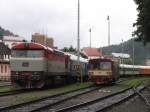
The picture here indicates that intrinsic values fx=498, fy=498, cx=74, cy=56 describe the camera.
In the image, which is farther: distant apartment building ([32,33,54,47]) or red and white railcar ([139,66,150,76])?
red and white railcar ([139,66,150,76])

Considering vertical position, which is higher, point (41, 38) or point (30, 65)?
point (41, 38)

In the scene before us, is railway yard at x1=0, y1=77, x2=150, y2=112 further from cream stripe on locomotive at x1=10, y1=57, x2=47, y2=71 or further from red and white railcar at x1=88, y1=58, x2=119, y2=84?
red and white railcar at x1=88, y1=58, x2=119, y2=84

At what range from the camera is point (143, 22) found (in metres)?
44.9

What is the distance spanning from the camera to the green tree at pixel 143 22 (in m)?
39.0

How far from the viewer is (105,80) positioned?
47.5 meters

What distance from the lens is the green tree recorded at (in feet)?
128

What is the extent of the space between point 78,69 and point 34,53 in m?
17.7

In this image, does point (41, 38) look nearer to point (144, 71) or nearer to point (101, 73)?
point (144, 71)

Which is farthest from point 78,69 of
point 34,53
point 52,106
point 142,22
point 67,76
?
point 52,106

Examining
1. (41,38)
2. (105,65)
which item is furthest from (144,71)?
(105,65)

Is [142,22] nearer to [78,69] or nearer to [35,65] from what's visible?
[78,69]

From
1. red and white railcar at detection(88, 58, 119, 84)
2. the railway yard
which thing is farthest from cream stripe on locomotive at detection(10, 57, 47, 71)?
red and white railcar at detection(88, 58, 119, 84)

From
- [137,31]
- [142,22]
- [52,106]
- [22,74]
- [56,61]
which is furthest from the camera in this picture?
[137,31]

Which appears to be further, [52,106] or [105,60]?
[105,60]
